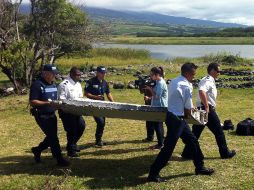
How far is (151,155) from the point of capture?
37.4ft

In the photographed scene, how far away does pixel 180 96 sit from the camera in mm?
8766

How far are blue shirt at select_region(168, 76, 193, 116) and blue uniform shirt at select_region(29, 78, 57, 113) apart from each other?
2692 millimetres

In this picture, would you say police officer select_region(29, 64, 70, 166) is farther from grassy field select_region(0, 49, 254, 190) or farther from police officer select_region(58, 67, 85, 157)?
grassy field select_region(0, 49, 254, 190)

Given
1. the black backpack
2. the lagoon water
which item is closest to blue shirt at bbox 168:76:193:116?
the black backpack

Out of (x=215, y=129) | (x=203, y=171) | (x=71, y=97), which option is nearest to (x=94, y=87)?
(x=71, y=97)

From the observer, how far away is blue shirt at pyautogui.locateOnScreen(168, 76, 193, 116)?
345 inches

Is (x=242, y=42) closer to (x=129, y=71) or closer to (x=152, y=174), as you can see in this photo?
(x=129, y=71)

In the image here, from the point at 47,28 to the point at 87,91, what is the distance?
63.9 feet

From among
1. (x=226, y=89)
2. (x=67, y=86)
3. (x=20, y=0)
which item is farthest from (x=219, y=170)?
(x=20, y=0)

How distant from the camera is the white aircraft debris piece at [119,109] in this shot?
31.1 feet

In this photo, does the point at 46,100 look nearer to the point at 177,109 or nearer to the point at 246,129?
the point at 177,109

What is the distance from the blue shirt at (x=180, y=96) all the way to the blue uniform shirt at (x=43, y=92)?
106 inches

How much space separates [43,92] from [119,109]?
5.53 feet

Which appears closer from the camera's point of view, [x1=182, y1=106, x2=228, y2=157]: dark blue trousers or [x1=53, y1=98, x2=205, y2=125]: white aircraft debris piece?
[x1=53, y1=98, x2=205, y2=125]: white aircraft debris piece
